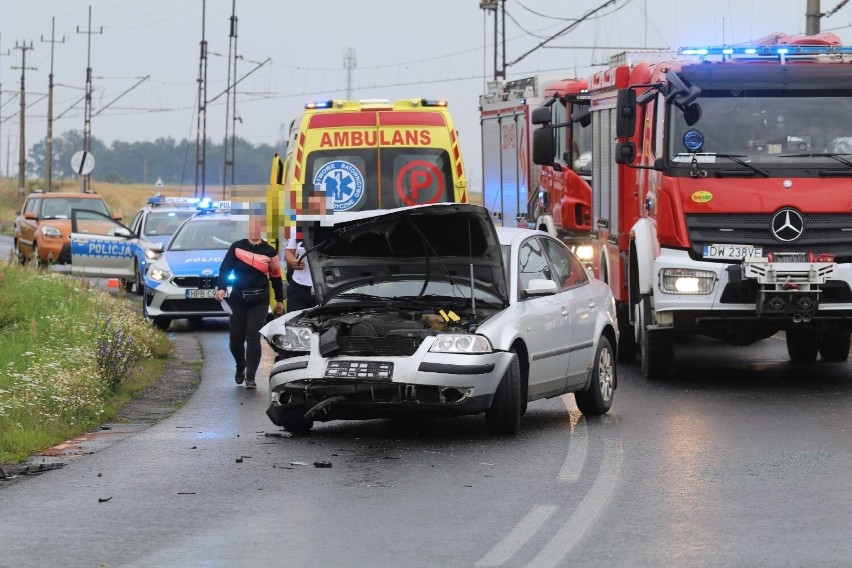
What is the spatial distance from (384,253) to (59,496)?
13.3 feet

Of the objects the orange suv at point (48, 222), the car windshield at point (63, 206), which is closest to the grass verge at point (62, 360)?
the orange suv at point (48, 222)

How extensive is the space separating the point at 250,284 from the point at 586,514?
735cm

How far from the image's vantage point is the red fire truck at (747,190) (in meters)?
14.8

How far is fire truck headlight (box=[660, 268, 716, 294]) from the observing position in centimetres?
1484

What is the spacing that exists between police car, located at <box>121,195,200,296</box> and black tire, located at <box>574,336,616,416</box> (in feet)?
47.6

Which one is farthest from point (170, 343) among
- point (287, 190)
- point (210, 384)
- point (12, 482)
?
point (12, 482)

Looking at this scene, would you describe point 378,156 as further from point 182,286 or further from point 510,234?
point 510,234

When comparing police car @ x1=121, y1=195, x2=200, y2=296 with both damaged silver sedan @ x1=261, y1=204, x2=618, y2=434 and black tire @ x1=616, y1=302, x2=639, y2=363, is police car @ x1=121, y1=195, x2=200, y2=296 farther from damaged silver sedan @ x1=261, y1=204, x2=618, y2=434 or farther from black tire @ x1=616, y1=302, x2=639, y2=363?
damaged silver sedan @ x1=261, y1=204, x2=618, y2=434

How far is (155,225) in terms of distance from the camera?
29.0m

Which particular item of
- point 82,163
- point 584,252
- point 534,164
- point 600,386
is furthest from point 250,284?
point 82,163

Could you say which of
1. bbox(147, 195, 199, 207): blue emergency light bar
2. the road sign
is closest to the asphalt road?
bbox(147, 195, 199, 207): blue emergency light bar

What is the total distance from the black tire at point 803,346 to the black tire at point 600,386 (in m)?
4.82

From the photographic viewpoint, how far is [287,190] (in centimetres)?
1514

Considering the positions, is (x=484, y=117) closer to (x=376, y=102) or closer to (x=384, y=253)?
(x=376, y=102)
